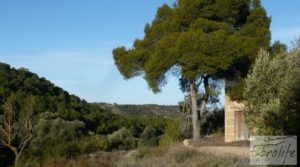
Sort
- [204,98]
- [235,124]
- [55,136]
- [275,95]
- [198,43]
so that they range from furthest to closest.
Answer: [204,98] < [55,136] < [235,124] < [198,43] < [275,95]

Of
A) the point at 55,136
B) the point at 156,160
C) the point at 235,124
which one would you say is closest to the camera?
the point at 156,160

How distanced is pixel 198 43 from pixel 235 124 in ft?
17.5

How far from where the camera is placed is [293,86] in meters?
11.7

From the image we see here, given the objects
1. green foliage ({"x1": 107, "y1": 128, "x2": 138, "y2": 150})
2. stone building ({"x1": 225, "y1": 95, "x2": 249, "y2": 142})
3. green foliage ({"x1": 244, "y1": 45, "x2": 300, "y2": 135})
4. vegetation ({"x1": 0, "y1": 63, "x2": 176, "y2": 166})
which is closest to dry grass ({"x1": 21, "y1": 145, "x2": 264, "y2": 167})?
green foliage ({"x1": 244, "y1": 45, "x2": 300, "y2": 135})

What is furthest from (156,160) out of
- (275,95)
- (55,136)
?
(55,136)

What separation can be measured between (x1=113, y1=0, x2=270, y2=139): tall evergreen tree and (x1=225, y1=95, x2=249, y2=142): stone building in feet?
5.26

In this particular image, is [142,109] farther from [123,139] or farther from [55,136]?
[55,136]

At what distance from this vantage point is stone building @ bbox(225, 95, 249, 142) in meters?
27.8

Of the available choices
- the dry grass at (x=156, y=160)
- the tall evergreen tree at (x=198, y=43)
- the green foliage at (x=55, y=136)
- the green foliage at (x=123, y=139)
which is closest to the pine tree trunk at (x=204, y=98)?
the tall evergreen tree at (x=198, y=43)

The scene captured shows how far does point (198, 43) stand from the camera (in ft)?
84.2

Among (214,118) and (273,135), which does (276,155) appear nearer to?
(273,135)

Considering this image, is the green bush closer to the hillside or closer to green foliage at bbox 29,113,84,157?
green foliage at bbox 29,113,84,157

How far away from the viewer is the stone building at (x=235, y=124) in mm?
27828

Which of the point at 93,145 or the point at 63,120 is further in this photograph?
the point at 63,120
